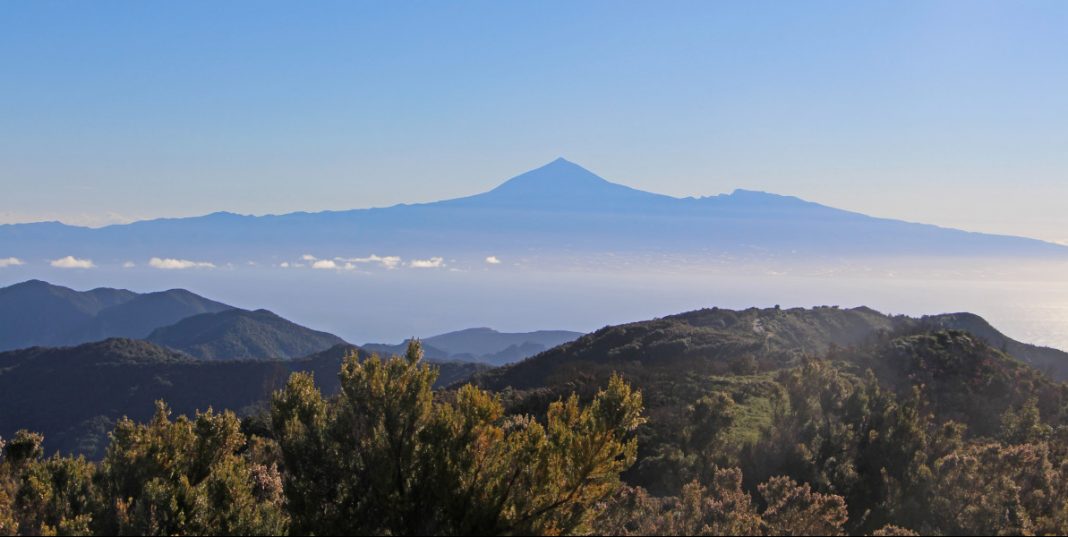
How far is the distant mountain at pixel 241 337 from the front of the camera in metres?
120

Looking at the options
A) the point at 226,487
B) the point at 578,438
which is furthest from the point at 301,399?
the point at 578,438

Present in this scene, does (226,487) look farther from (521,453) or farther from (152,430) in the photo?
(521,453)

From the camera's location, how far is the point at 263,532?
30.2ft

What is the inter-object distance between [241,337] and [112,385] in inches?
1968

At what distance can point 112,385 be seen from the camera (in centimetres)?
7594

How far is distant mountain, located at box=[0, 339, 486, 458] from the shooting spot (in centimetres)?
6819

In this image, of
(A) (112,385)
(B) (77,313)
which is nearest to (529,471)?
(A) (112,385)

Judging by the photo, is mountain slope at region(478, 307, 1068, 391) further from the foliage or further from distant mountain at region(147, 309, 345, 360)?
distant mountain at region(147, 309, 345, 360)

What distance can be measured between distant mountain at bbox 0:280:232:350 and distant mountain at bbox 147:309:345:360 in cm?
2941

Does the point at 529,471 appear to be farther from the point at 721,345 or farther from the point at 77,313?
the point at 77,313

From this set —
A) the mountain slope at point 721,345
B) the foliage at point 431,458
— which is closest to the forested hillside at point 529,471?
the foliage at point 431,458

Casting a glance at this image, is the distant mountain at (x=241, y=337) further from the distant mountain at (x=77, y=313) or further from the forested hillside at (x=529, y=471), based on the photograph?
the forested hillside at (x=529, y=471)

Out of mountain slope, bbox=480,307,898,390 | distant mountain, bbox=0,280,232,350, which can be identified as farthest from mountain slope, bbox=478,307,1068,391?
distant mountain, bbox=0,280,232,350

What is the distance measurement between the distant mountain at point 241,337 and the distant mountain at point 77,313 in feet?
96.5
